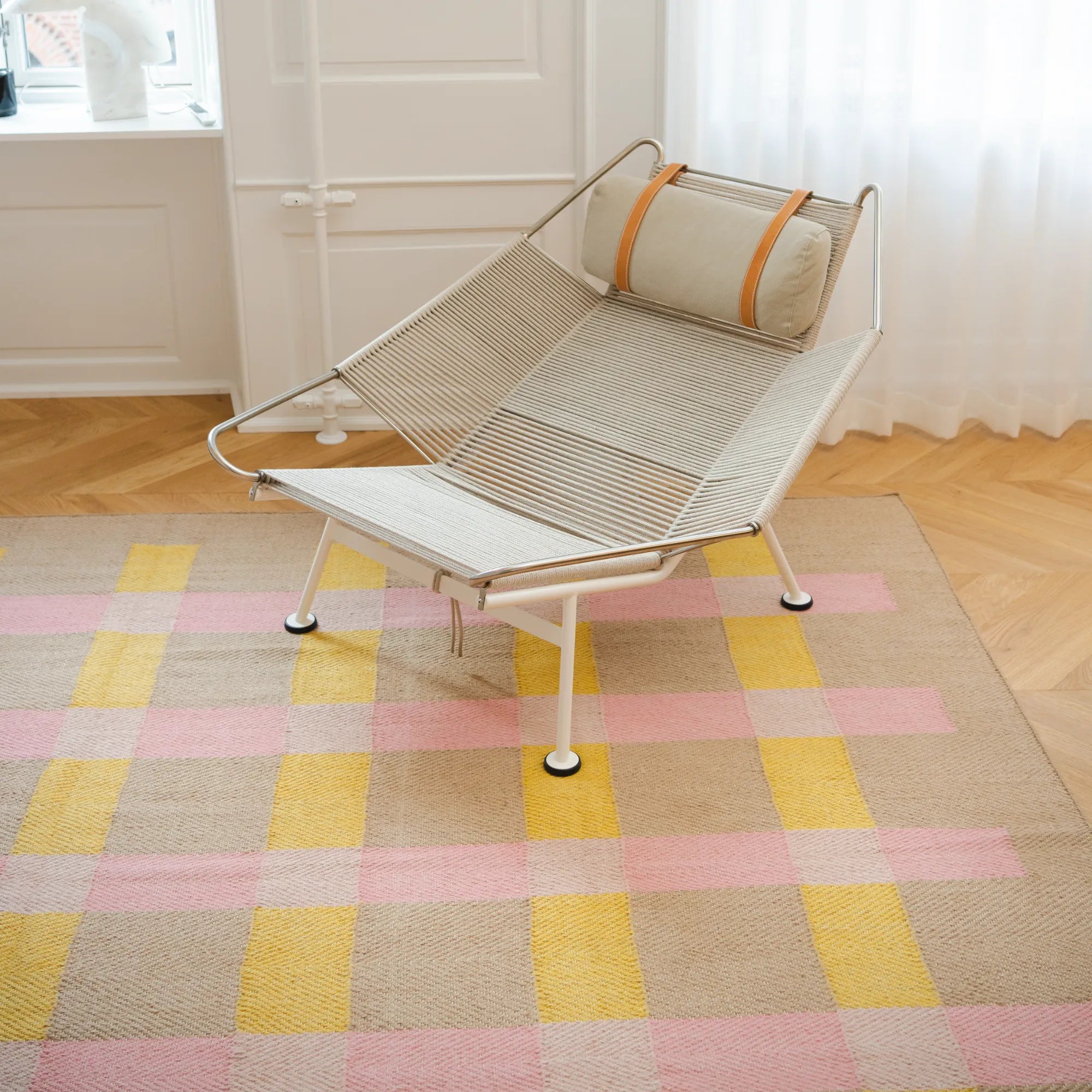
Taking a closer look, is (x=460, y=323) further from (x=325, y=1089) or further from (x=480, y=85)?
(x=325, y=1089)

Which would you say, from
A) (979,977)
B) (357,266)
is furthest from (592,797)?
(357,266)

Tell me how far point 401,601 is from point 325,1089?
3.84ft

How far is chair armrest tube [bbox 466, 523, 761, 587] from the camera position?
1854 mm

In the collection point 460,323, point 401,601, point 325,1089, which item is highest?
point 460,323

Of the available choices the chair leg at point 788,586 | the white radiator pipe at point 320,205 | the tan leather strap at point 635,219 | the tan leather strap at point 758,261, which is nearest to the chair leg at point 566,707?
the chair leg at point 788,586

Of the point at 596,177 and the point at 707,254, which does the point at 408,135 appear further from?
the point at 707,254

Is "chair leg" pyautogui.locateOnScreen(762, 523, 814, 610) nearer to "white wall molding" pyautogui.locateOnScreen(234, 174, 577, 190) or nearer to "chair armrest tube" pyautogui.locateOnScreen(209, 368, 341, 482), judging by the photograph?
"chair armrest tube" pyautogui.locateOnScreen(209, 368, 341, 482)

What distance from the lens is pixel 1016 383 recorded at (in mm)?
3248

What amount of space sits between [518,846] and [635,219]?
1359 millimetres

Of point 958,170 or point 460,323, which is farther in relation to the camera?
point 958,170

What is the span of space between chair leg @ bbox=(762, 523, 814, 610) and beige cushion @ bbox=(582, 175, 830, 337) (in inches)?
16.6

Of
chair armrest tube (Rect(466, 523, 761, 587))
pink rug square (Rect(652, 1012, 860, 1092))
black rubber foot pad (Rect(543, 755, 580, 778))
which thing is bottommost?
pink rug square (Rect(652, 1012, 860, 1092))

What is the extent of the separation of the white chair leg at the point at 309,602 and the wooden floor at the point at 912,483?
0.57 m

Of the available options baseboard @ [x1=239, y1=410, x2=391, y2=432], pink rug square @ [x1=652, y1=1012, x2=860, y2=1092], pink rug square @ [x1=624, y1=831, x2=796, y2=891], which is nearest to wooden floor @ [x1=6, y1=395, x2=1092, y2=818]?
baseboard @ [x1=239, y1=410, x2=391, y2=432]
